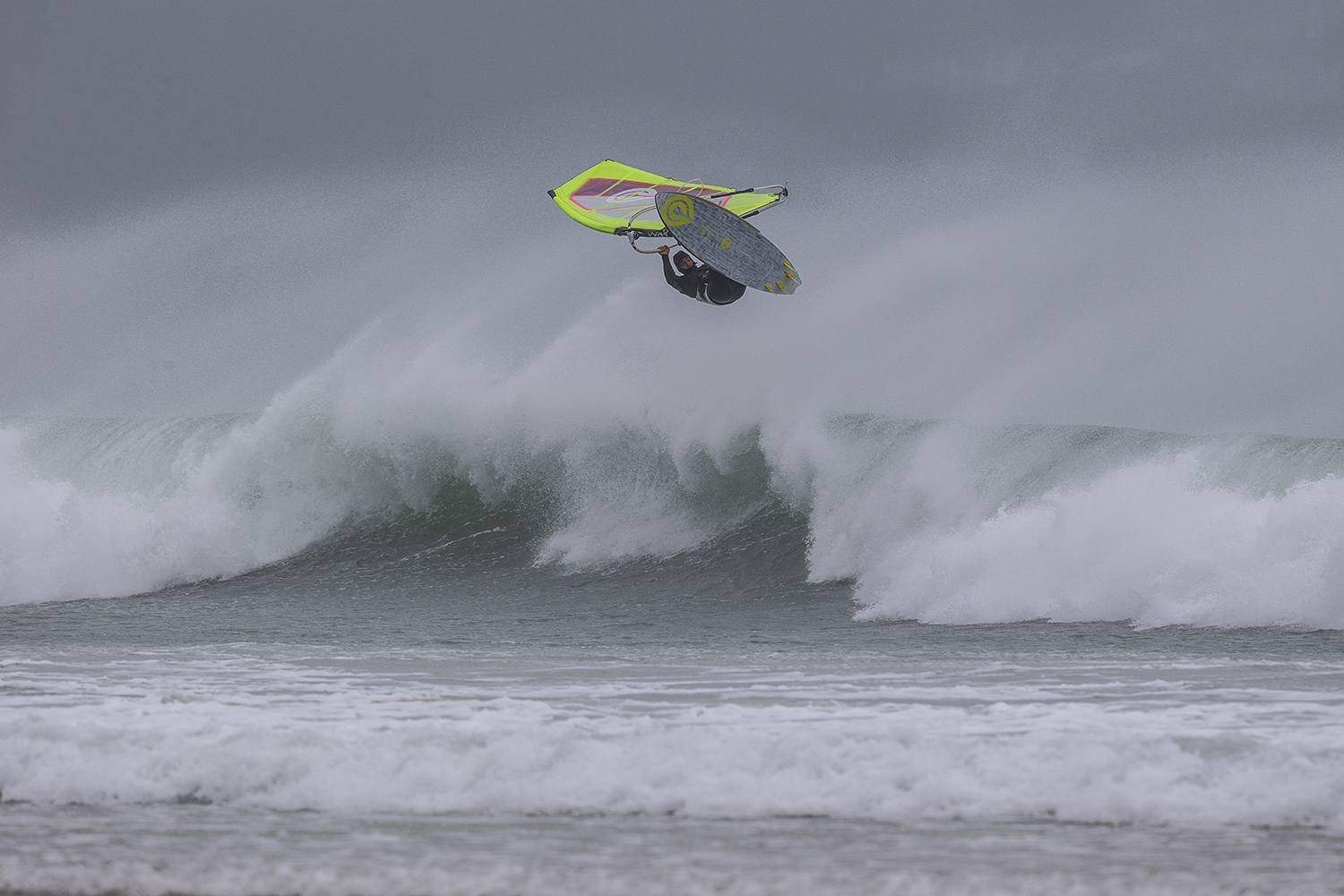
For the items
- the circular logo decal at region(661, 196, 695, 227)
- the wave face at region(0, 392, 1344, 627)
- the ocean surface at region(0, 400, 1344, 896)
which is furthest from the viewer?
the circular logo decal at region(661, 196, 695, 227)

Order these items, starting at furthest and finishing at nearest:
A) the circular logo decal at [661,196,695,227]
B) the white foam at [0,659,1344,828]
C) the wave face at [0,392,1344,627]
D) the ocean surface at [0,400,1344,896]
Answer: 1. the circular logo decal at [661,196,695,227]
2. the wave face at [0,392,1344,627]
3. the white foam at [0,659,1344,828]
4. the ocean surface at [0,400,1344,896]

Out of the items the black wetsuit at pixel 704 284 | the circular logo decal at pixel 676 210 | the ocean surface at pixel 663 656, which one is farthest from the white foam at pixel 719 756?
the circular logo decal at pixel 676 210

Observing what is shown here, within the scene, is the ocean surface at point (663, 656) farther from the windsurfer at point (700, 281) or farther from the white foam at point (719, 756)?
the windsurfer at point (700, 281)

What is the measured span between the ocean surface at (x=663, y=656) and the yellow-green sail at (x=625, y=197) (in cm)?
287

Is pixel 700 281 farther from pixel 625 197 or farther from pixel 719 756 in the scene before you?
pixel 719 756

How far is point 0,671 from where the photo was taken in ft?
22.2

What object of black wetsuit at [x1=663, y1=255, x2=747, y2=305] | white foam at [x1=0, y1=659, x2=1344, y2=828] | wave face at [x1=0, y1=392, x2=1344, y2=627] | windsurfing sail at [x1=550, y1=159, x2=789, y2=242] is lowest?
white foam at [x1=0, y1=659, x2=1344, y2=828]

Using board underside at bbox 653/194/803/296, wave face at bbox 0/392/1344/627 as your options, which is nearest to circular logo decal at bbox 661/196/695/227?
board underside at bbox 653/194/803/296

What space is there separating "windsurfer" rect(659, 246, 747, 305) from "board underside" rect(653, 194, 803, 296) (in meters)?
0.09

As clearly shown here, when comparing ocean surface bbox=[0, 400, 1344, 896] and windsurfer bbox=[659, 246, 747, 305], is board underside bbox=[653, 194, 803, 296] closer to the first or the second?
windsurfer bbox=[659, 246, 747, 305]

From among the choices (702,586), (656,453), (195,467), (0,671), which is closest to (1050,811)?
(0,671)

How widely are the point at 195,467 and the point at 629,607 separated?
739 cm

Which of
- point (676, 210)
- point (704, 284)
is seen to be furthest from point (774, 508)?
point (676, 210)

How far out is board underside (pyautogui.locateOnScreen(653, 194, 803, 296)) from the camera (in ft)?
32.4
